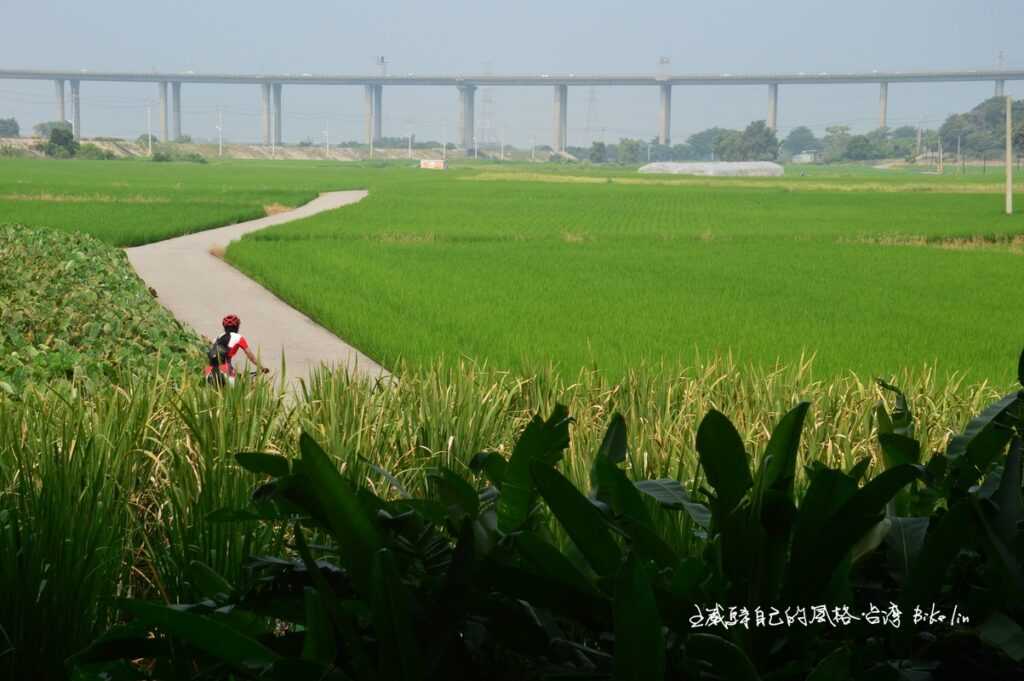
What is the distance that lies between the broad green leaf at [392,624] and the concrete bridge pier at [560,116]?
17431 centimetres

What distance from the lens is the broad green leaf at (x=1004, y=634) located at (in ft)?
4.11

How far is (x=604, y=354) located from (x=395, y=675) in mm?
10852

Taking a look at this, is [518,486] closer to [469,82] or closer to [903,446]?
[903,446]

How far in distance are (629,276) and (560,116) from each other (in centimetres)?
15803

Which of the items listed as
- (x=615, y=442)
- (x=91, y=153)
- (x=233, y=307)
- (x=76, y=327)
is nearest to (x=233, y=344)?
(x=76, y=327)

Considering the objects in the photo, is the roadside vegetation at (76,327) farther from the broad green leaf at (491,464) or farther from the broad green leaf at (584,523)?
the broad green leaf at (584,523)

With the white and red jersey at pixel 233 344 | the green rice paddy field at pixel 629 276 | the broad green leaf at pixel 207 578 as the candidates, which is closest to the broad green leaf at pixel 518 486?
the broad green leaf at pixel 207 578

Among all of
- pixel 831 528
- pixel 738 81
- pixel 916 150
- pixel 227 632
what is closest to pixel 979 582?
pixel 831 528

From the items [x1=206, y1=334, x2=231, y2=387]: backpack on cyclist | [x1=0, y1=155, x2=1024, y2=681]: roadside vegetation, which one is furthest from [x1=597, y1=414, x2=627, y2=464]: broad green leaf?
[x1=206, y1=334, x2=231, y2=387]: backpack on cyclist

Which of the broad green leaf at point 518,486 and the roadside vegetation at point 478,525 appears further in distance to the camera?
the broad green leaf at point 518,486

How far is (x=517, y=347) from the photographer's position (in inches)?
491

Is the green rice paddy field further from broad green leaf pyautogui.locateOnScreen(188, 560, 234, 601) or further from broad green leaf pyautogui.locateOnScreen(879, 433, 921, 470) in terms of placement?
broad green leaf pyautogui.locateOnScreen(188, 560, 234, 601)

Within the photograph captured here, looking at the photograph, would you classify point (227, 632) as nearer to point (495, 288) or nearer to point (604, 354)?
point (604, 354)

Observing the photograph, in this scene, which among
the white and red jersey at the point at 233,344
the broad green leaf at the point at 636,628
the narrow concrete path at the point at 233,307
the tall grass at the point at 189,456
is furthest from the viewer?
the narrow concrete path at the point at 233,307
